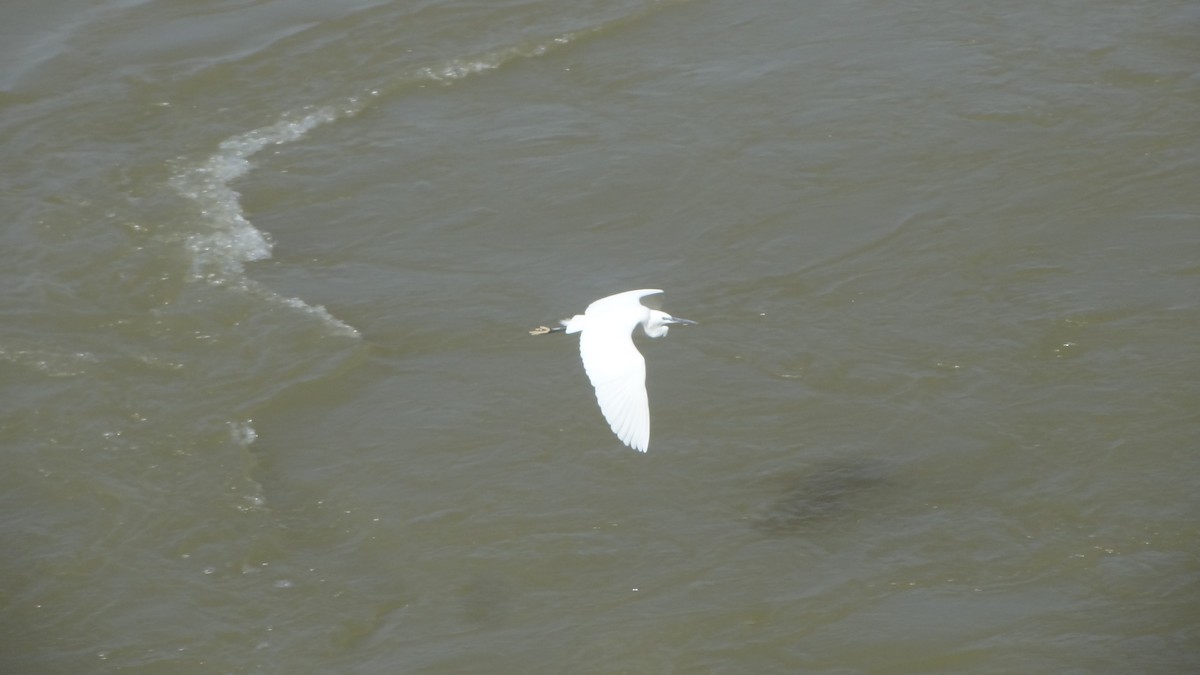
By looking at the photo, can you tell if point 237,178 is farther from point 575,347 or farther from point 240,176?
point 575,347

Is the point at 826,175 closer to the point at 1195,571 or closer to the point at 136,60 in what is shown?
the point at 1195,571

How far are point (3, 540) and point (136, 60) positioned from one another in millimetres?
5136

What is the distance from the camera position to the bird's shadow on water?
6.06 metres

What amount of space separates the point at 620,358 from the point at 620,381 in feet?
0.51

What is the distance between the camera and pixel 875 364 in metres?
7.01

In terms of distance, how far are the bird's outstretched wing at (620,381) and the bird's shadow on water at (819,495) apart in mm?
802

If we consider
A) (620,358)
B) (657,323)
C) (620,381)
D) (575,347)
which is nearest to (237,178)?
(575,347)

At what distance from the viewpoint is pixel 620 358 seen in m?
5.80

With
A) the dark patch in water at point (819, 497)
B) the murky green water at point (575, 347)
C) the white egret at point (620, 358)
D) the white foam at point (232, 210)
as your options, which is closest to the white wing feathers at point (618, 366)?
the white egret at point (620, 358)

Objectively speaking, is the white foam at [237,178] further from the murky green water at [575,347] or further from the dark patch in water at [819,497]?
the dark patch in water at [819,497]

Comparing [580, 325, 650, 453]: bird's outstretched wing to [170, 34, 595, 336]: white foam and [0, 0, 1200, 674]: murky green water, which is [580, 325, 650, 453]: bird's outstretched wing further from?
[170, 34, 595, 336]: white foam

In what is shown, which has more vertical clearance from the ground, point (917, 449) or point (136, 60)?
point (136, 60)

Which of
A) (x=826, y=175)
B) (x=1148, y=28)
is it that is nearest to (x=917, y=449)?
(x=826, y=175)

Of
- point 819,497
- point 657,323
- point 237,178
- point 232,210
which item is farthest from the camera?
point 237,178
